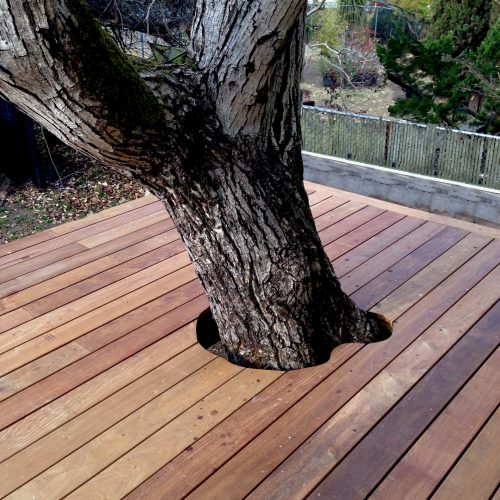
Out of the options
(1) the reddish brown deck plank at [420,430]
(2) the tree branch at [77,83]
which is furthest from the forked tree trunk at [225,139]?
(1) the reddish brown deck plank at [420,430]

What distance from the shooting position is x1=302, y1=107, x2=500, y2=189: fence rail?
3768 millimetres

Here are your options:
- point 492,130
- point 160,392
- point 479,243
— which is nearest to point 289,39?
point 160,392

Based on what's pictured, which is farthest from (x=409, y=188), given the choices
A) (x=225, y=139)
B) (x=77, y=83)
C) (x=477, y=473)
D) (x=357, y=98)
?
(x=357, y=98)

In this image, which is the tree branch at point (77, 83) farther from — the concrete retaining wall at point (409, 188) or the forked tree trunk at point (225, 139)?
the concrete retaining wall at point (409, 188)

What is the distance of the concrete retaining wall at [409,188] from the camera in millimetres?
3666

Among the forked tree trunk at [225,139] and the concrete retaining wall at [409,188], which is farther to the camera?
the concrete retaining wall at [409,188]

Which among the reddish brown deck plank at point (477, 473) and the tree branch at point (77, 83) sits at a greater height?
the tree branch at point (77, 83)

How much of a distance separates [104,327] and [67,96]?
109cm

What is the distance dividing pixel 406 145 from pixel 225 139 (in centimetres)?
261

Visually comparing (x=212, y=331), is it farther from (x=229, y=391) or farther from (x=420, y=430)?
(x=420, y=430)

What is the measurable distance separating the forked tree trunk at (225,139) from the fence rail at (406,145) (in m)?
2.04

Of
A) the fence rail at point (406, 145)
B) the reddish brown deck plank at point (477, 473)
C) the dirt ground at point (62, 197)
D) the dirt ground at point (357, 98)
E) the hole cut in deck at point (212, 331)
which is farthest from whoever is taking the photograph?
the dirt ground at point (357, 98)

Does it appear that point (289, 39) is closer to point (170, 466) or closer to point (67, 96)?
point (67, 96)

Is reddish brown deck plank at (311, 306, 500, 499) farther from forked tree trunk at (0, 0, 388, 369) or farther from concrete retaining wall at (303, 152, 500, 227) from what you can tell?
concrete retaining wall at (303, 152, 500, 227)
